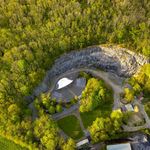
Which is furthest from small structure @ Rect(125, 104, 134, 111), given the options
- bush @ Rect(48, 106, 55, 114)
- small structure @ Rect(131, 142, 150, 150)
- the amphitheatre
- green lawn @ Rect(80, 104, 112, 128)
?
bush @ Rect(48, 106, 55, 114)

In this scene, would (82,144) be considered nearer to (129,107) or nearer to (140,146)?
(140,146)

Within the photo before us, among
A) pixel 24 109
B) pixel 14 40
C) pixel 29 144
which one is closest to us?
pixel 29 144

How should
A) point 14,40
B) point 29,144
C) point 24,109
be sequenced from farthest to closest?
point 14,40 < point 24,109 < point 29,144

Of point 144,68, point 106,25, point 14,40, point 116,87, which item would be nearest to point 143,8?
point 106,25

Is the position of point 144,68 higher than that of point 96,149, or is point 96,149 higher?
point 144,68

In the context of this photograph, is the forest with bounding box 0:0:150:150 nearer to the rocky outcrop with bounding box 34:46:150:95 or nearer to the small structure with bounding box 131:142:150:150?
the rocky outcrop with bounding box 34:46:150:95

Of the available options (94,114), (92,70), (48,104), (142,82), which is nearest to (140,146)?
(94,114)

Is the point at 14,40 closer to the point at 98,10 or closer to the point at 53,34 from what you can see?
the point at 53,34
